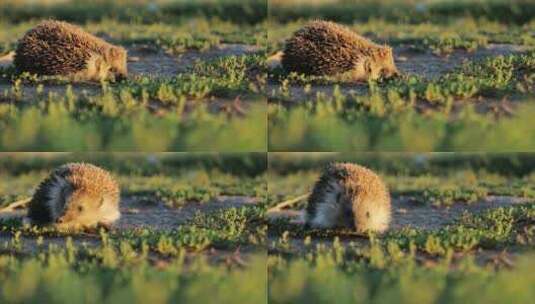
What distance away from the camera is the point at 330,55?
10211 mm

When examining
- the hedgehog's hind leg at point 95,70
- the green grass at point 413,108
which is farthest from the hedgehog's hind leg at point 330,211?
the hedgehog's hind leg at point 95,70

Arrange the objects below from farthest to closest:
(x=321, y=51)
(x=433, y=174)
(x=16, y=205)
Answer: (x=433, y=174) < (x=16, y=205) < (x=321, y=51)

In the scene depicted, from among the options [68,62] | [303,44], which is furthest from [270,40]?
[68,62]

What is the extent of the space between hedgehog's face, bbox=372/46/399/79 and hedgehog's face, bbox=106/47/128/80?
2.40 metres

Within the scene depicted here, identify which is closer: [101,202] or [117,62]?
[101,202]

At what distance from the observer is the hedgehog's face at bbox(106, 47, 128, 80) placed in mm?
10523

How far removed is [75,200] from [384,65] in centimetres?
314

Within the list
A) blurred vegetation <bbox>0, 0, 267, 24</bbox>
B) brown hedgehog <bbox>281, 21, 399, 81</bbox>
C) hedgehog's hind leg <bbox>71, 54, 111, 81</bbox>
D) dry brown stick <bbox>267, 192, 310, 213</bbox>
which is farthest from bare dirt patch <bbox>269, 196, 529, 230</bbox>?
blurred vegetation <bbox>0, 0, 267, 24</bbox>

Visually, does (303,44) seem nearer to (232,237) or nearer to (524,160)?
(232,237)

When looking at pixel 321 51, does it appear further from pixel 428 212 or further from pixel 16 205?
pixel 16 205

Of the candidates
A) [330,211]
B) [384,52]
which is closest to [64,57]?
[330,211]

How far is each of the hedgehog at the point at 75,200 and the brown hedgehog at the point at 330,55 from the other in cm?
208

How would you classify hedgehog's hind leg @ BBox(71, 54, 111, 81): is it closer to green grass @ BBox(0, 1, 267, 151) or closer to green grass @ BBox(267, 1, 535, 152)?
green grass @ BBox(0, 1, 267, 151)

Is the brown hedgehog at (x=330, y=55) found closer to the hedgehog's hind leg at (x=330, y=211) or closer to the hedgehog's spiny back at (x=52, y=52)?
the hedgehog's hind leg at (x=330, y=211)
